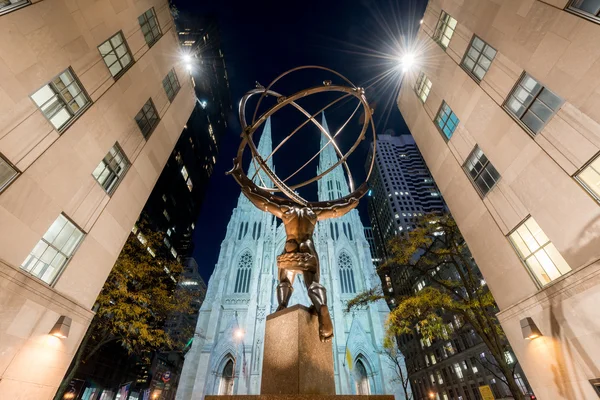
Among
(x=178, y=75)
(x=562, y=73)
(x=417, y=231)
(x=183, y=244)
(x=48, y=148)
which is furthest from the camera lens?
(x=183, y=244)

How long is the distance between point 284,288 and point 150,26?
13.6 metres

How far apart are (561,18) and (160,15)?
15504mm

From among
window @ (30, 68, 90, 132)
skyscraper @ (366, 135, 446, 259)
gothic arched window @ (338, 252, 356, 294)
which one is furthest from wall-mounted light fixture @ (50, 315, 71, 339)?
skyscraper @ (366, 135, 446, 259)

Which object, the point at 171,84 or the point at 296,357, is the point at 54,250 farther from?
the point at 171,84

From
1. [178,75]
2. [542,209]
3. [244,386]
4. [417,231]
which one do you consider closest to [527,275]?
[542,209]

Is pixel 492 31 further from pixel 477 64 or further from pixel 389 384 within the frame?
pixel 389 384

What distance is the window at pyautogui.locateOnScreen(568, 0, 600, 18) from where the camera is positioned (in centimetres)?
614

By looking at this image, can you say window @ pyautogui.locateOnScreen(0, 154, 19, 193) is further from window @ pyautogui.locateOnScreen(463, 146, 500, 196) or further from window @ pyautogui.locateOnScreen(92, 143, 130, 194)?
window @ pyautogui.locateOnScreen(463, 146, 500, 196)

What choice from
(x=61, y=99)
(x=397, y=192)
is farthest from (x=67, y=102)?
(x=397, y=192)

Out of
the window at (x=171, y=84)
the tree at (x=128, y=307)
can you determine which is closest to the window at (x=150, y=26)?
the window at (x=171, y=84)

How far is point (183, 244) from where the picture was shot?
45.6 meters

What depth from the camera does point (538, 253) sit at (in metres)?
7.41

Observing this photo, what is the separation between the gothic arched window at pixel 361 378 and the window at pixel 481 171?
30.4 m

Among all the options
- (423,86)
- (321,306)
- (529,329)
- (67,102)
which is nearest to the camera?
(321,306)
